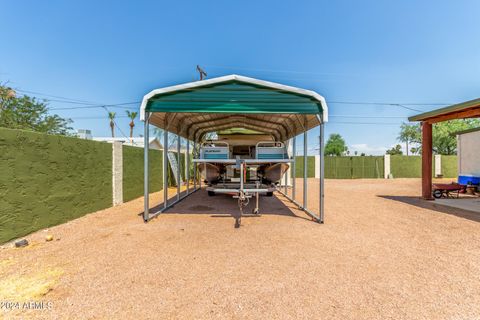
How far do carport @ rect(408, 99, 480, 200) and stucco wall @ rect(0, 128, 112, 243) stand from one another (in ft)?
36.6

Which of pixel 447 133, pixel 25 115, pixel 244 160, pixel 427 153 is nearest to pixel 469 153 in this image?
pixel 427 153

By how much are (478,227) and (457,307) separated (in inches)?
180

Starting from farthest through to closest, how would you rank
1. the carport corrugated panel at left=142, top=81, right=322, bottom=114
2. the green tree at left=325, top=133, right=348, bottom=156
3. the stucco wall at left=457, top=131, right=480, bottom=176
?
the green tree at left=325, top=133, right=348, bottom=156
the stucco wall at left=457, top=131, right=480, bottom=176
the carport corrugated panel at left=142, top=81, right=322, bottom=114

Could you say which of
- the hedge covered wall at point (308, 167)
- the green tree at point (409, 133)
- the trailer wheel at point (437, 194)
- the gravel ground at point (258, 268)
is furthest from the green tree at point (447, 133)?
the gravel ground at point (258, 268)

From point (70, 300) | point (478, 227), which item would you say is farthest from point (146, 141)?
point (478, 227)

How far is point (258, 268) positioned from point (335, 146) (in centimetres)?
6895

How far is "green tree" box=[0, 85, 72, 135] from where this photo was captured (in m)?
13.2

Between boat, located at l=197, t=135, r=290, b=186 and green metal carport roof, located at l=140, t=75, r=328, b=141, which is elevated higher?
green metal carport roof, located at l=140, t=75, r=328, b=141


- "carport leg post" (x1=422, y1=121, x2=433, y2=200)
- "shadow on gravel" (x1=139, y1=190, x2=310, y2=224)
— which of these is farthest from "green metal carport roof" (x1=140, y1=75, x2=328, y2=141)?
"carport leg post" (x1=422, y1=121, x2=433, y2=200)

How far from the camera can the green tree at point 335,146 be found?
66.3m

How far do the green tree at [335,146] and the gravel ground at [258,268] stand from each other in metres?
62.8

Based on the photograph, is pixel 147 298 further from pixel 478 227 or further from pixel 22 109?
pixel 22 109

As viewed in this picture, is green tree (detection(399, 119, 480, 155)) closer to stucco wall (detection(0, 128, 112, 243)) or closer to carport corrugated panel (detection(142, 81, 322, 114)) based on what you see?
carport corrugated panel (detection(142, 81, 322, 114))

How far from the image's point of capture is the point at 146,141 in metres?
6.54
